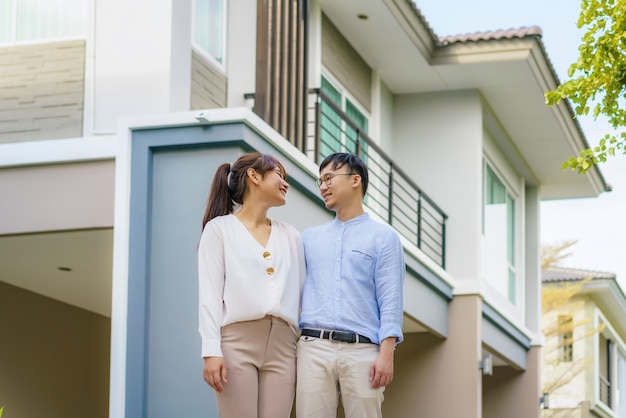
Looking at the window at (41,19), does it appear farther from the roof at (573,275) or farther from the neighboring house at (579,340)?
the roof at (573,275)

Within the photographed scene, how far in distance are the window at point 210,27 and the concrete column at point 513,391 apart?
28.2 feet

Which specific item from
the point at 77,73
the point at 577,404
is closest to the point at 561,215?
the point at 577,404

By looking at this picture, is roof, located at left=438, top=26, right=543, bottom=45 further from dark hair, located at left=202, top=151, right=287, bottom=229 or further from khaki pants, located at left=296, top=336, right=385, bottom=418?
khaki pants, located at left=296, top=336, right=385, bottom=418

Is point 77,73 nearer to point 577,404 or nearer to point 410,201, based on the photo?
point 410,201

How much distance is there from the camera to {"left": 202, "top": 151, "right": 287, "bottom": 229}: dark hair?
534 centimetres

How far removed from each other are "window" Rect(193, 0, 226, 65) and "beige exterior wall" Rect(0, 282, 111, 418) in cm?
286

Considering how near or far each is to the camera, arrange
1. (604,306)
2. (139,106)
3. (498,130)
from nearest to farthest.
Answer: (139,106), (498,130), (604,306)

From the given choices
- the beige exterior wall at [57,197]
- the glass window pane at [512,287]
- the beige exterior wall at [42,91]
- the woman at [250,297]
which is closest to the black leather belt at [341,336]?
the woman at [250,297]

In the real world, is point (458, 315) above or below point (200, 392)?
above

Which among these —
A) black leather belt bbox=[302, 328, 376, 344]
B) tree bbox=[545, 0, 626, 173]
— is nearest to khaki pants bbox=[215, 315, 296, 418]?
black leather belt bbox=[302, 328, 376, 344]

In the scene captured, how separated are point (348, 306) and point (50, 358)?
667 cm

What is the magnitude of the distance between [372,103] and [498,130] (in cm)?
232

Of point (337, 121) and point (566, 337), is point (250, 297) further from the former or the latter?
point (566, 337)

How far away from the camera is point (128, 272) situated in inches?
312
